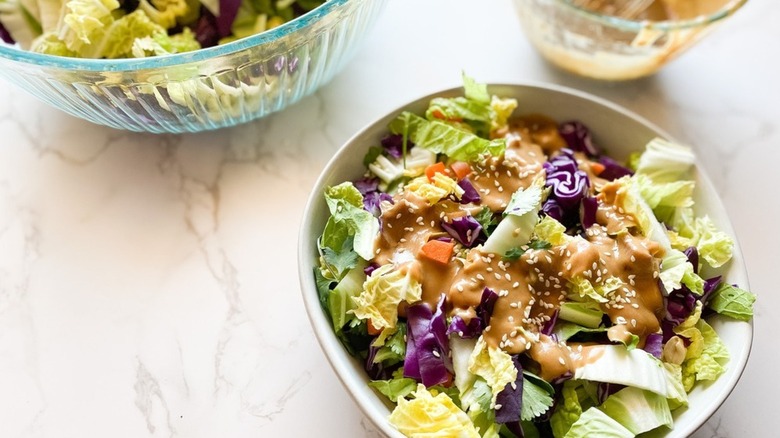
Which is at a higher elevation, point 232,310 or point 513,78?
point 513,78

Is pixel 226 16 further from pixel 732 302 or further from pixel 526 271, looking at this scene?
pixel 732 302

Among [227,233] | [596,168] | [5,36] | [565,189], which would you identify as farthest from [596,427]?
[5,36]

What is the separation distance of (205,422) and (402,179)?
56 centimetres

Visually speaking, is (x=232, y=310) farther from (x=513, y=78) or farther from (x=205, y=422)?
A: (x=513, y=78)

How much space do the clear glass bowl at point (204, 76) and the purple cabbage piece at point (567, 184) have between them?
0.47 metres

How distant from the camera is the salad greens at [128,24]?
139 centimetres

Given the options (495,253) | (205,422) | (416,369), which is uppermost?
(495,253)

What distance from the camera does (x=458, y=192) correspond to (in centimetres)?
125

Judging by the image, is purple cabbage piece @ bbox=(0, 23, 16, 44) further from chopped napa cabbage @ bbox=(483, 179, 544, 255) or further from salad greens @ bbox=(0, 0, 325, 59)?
chopped napa cabbage @ bbox=(483, 179, 544, 255)

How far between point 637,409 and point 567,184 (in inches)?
15.7

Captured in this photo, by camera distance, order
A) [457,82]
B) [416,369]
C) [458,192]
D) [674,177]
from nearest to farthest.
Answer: [416,369] < [458,192] < [674,177] < [457,82]

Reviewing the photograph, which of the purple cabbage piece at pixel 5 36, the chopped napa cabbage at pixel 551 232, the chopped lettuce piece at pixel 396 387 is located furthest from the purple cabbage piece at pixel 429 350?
the purple cabbage piece at pixel 5 36

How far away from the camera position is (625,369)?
3.61 ft

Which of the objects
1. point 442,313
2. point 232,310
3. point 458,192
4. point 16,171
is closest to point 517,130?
point 458,192
